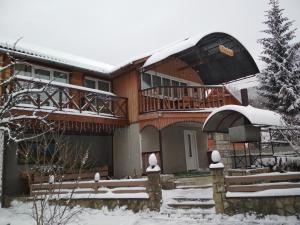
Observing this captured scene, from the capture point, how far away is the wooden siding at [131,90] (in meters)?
15.4

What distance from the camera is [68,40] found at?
113438 millimetres

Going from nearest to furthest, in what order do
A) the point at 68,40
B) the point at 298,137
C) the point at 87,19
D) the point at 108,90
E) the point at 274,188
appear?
the point at 274,188
the point at 298,137
the point at 108,90
the point at 68,40
the point at 87,19

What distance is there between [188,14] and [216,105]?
110347mm

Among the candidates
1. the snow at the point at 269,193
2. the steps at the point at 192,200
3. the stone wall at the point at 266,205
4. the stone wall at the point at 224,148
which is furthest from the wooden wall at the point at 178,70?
the stone wall at the point at 266,205

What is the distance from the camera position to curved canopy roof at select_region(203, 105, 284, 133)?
10.8 meters

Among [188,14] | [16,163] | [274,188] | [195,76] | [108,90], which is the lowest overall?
[274,188]

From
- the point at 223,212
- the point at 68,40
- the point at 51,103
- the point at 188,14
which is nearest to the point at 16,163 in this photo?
the point at 51,103

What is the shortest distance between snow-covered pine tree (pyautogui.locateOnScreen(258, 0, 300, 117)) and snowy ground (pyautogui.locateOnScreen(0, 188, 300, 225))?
44.7 feet

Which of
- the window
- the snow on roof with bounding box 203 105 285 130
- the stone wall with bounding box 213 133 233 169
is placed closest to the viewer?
the snow on roof with bounding box 203 105 285 130

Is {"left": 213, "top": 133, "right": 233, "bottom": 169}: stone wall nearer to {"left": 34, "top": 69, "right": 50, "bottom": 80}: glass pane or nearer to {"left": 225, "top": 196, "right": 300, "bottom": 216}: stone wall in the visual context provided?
{"left": 225, "top": 196, "right": 300, "bottom": 216}: stone wall

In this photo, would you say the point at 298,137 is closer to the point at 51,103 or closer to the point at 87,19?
the point at 51,103

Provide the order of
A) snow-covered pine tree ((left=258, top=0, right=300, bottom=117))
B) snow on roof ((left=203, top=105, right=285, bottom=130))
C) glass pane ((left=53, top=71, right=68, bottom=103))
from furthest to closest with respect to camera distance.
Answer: snow-covered pine tree ((left=258, top=0, right=300, bottom=117)) → glass pane ((left=53, top=71, right=68, bottom=103)) → snow on roof ((left=203, top=105, right=285, bottom=130))

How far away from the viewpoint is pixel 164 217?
8672 millimetres

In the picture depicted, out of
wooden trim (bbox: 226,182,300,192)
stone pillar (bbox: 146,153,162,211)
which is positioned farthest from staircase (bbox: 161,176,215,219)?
wooden trim (bbox: 226,182,300,192)
